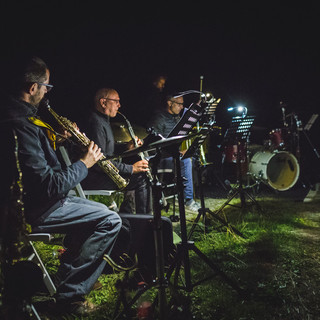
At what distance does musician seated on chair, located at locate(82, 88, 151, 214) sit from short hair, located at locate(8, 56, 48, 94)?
1689 mm

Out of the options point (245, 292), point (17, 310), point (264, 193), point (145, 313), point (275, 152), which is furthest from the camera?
point (264, 193)

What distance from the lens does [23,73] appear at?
98.0 inches

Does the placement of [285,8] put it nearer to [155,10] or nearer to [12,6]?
[155,10]

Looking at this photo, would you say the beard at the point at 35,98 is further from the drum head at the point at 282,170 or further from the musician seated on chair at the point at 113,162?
the drum head at the point at 282,170

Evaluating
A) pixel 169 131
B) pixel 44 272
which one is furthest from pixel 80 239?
pixel 169 131

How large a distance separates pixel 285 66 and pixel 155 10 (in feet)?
20.0

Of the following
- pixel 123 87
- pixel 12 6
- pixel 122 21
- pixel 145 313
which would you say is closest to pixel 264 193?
pixel 123 87

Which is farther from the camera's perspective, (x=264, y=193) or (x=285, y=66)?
(x=285, y=66)

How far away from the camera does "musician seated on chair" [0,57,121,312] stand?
87.9 inches

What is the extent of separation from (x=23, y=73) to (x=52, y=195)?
3.94ft

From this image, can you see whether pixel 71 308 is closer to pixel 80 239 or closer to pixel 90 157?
pixel 80 239

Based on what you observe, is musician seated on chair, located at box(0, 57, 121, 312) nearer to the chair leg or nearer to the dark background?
the chair leg

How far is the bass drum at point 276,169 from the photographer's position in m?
7.57

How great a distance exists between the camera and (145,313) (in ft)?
7.48
